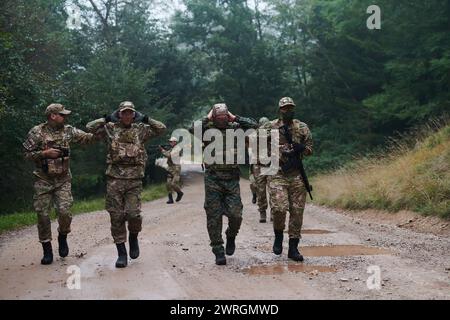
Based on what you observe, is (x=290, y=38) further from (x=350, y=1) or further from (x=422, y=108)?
(x=422, y=108)

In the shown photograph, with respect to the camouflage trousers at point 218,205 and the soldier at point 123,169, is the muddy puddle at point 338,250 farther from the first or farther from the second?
the soldier at point 123,169

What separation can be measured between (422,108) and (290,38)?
18315 mm

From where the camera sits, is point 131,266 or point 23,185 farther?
point 23,185

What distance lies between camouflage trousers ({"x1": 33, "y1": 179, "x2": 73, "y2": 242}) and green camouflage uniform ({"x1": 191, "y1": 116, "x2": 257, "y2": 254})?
2.02m

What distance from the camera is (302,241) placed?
8992 millimetres

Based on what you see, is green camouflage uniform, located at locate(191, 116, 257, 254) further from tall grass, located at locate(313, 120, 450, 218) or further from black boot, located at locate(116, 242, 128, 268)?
tall grass, located at locate(313, 120, 450, 218)

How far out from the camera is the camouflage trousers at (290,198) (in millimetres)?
7141

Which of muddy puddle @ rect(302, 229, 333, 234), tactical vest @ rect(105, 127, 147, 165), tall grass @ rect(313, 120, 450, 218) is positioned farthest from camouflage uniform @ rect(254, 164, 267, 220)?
tactical vest @ rect(105, 127, 147, 165)

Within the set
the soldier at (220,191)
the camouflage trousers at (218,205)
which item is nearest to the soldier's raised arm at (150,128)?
the soldier at (220,191)

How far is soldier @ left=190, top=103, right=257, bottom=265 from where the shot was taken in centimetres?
689

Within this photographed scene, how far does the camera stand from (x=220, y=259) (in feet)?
22.2

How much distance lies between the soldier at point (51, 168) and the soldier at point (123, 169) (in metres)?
0.44
